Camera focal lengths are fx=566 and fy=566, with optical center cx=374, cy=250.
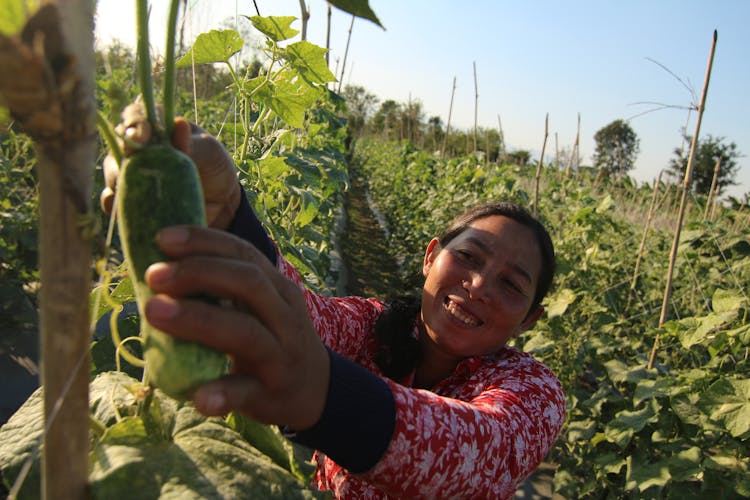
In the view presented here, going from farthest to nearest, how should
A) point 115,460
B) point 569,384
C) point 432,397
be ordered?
point 569,384 < point 432,397 < point 115,460

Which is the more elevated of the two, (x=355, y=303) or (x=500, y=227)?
(x=500, y=227)

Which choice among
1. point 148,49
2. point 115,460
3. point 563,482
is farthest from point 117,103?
point 563,482

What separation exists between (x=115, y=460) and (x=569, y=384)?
3546 millimetres

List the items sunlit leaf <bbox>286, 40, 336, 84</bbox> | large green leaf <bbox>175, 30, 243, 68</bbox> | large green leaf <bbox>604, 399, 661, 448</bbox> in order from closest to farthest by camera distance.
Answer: large green leaf <bbox>175, 30, 243, 68</bbox> → sunlit leaf <bbox>286, 40, 336, 84</bbox> → large green leaf <bbox>604, 399, 661, 448</bbox>

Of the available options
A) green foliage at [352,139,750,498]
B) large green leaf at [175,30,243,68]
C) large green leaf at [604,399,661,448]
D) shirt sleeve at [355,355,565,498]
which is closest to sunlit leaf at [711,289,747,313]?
green foliage at [352,139,750,498]

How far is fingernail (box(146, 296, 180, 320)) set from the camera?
49 cm

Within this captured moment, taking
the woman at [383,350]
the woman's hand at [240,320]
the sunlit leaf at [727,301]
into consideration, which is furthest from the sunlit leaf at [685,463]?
the woman's hand at [240,320]

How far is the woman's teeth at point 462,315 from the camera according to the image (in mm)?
1573

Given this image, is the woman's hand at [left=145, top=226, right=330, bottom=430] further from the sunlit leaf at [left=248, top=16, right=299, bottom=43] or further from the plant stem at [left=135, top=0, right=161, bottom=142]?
the sunlit leaf at [left=248, top=16, right=299, bottom=43]

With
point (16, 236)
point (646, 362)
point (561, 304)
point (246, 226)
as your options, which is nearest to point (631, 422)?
point (646, 362)

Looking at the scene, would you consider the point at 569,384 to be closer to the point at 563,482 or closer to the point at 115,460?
the point at 563,482

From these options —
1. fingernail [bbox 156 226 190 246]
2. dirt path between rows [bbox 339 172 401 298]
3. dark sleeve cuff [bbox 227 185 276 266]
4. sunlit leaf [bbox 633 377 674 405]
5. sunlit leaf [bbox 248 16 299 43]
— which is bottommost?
dirt path between rows [bbox 339 172 401 298]

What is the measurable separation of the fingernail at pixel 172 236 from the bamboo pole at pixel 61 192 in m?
0.06

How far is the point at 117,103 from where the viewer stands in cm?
51
